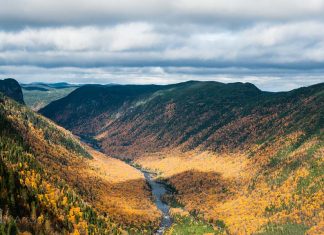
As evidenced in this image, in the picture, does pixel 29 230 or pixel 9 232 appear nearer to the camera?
pixel 9 232

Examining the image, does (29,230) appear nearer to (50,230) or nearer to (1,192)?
(50,230)

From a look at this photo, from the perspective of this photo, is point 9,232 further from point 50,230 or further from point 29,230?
point 50,230

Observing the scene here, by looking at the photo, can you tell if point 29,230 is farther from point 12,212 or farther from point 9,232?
point 12,212

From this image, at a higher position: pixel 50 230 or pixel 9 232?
pixel 9 232

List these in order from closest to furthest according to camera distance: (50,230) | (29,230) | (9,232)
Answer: (9,232) < (29,230) < (50,230)

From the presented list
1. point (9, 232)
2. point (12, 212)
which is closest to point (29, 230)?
point (9, 232)

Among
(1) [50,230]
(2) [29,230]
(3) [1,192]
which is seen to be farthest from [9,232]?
(3) [1,192]

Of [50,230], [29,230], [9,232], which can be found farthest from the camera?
[50,230]

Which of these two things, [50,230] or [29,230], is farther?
[50,230]
